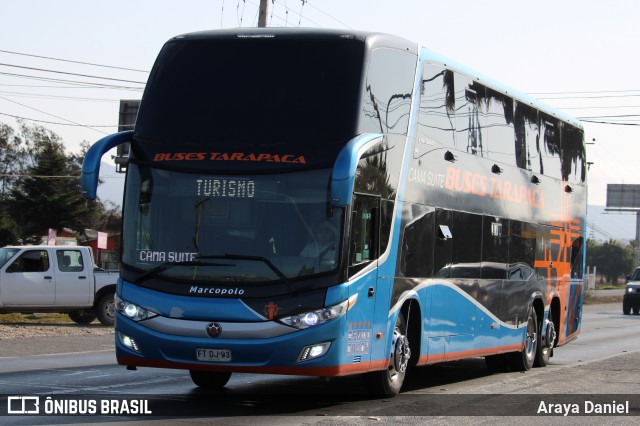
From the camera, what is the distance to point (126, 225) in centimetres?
1216

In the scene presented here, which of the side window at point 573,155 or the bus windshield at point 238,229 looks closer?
the bus windshield at point 238,229

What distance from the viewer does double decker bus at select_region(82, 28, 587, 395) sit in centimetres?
1151

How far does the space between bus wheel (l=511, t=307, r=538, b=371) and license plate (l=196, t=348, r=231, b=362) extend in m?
8.21

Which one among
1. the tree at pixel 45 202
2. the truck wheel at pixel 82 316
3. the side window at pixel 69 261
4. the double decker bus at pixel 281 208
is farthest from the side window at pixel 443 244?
the tree at pixel 45 202

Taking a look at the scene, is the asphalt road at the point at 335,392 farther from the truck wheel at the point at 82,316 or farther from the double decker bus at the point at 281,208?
the truck wheel at the point at 82,316

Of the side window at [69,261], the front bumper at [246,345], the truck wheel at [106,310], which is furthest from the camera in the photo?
the truck wheel at [106,310]

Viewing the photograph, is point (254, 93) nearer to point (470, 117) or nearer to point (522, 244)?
point (470, 117)

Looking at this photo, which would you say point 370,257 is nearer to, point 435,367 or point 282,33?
point 282,33

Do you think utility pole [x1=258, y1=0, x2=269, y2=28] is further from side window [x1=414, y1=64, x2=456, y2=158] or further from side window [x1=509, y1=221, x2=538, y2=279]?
side window [x1=414, y1=64, x2=456, y2=158]

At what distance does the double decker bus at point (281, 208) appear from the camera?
11.5 metres

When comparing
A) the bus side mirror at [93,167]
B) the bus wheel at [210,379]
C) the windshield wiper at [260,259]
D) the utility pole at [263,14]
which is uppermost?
the utility pole at [263,14]

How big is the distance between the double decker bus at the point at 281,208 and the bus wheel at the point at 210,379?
27 mm

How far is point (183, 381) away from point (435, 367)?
5388mm

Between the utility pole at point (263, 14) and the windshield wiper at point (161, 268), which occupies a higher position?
the utility pole at point (263, 14)
